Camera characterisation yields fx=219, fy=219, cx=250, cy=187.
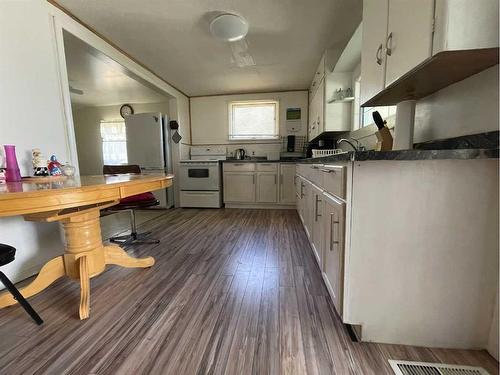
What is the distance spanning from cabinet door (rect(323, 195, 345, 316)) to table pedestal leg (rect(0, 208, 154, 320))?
1.36 metres

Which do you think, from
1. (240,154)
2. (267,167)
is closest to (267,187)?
(267,167)

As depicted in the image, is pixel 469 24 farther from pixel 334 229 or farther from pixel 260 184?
pixel 260 184

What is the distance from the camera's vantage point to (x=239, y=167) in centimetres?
397

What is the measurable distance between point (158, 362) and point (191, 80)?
3.73 m

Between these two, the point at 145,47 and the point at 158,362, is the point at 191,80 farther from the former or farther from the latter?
the point at 158,362

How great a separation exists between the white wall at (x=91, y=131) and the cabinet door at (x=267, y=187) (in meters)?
3.00

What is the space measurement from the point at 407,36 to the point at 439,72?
21 cm

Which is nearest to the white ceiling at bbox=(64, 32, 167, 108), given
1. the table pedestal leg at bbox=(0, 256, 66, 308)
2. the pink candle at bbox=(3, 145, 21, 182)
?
the pink candle at bbox=(3, 145, 21, 182)

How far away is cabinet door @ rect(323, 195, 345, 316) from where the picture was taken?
104 cm

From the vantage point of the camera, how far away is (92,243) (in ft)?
4.59

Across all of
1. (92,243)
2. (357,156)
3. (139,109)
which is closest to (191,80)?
(139,109)

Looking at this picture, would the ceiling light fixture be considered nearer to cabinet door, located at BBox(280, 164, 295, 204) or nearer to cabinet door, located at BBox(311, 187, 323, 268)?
cabinet door, located at BBox(311, 187, 323, 268)

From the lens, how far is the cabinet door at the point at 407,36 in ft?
2.70

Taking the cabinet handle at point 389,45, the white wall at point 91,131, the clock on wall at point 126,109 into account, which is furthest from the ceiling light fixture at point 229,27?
the clock on wall at point 126,109
